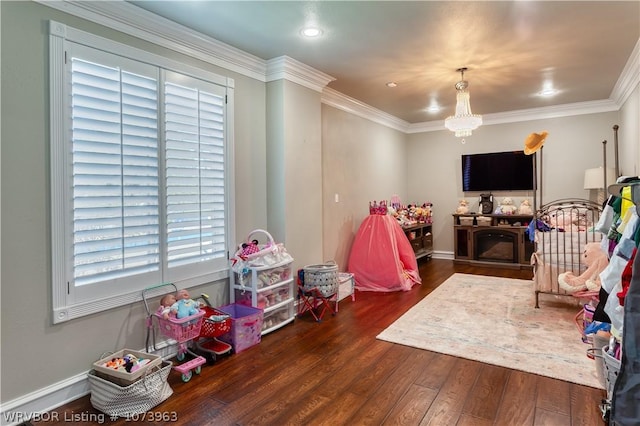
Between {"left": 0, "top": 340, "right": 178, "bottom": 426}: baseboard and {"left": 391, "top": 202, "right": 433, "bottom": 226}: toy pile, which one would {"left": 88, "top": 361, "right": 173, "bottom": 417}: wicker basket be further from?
{"left": 391, "top": 202, "right": 433, "bottom": 226}: toy pile

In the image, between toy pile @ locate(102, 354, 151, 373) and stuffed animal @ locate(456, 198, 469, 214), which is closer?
toy pile @ locate(102, 354, 151, 373)

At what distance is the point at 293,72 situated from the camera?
148 inches

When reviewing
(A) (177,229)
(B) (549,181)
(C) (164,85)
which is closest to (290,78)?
(C) (164,85)

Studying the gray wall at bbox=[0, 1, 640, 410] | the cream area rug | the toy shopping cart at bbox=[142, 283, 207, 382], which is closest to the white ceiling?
the gray wall at bbox=[0, 1, 640, 410]

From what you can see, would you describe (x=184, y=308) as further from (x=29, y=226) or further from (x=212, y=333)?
(x=29, y=226)

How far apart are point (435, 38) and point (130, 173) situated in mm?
2636

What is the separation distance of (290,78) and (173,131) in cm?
139

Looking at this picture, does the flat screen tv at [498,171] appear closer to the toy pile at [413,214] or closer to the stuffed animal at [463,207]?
the stuffed animal at [463,207]

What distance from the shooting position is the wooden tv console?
19.8 ft

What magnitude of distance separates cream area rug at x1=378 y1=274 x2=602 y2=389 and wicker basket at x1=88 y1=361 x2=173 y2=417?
72.0 inches

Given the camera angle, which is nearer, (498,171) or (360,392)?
(360,392)

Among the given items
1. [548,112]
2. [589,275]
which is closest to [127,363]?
[589,275]

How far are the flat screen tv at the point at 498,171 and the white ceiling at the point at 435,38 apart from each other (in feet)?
5.42

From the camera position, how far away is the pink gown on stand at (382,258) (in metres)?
4.87
